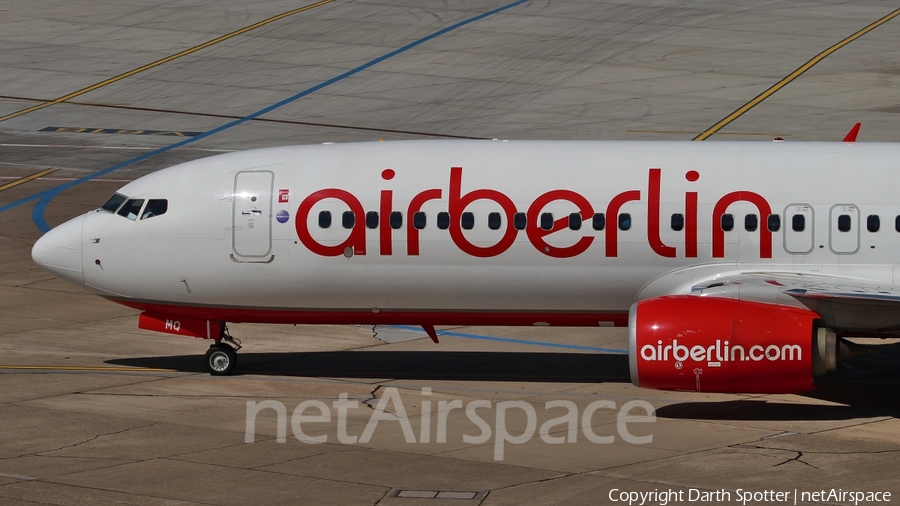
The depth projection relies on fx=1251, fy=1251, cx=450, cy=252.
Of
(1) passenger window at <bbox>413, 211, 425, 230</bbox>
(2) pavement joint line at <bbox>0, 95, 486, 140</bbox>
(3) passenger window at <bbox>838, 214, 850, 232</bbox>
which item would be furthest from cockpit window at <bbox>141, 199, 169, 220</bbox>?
(2) pavement joint line at <bbox>0, 95, 486, 140</bbox>

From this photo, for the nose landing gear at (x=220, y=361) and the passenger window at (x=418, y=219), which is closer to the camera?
the passenger window at (x=418, y=219)

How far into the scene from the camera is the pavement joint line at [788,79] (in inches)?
1802

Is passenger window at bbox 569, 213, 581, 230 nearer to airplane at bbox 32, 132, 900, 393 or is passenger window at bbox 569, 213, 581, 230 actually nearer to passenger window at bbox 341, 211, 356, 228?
airplane at bbox 32, 132, 900, 393

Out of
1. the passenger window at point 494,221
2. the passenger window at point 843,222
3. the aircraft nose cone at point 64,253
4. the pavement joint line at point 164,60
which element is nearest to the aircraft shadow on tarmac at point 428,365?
the aircraft nose cone at point 64,253

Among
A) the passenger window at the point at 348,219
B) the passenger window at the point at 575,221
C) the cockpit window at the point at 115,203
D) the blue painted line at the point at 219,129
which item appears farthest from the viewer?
the blue painted line at the point at 219,129

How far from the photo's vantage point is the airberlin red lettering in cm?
2222

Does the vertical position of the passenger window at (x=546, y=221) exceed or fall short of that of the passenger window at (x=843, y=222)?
it exceeds it

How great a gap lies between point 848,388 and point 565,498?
28.8 ft

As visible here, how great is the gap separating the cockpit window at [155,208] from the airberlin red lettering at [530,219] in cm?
267

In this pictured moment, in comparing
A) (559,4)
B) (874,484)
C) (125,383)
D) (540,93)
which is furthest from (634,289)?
(559,4)

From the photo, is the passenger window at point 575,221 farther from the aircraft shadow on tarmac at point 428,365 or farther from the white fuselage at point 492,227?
the aircraft shadow on tarmac at point 428,365

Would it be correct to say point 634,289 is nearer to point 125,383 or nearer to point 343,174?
point 343,174
